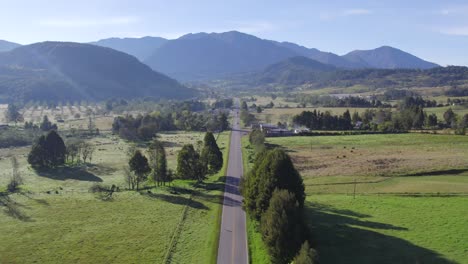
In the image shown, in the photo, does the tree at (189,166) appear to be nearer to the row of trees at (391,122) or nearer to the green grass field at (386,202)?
the green grass field at (386,202)

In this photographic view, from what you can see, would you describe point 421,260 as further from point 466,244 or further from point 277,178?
point 277,178

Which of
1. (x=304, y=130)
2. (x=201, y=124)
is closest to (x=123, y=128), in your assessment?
(x=201, y=124)

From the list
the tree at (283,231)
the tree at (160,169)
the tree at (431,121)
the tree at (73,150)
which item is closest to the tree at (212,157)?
the tree at (160,169)

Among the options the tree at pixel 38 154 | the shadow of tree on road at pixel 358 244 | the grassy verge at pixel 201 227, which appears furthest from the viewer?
the tree at pixel 38 154

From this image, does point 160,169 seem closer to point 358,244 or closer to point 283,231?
point 283,231

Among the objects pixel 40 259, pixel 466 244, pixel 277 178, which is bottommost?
pixel 40 259

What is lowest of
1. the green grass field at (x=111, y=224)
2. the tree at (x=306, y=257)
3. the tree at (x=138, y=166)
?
the green grass field at (x=111, y=224)

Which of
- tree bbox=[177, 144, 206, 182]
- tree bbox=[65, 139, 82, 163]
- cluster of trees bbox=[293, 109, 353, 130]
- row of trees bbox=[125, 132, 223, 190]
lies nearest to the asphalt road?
tree bbox=[177, 144, 206, 182]
